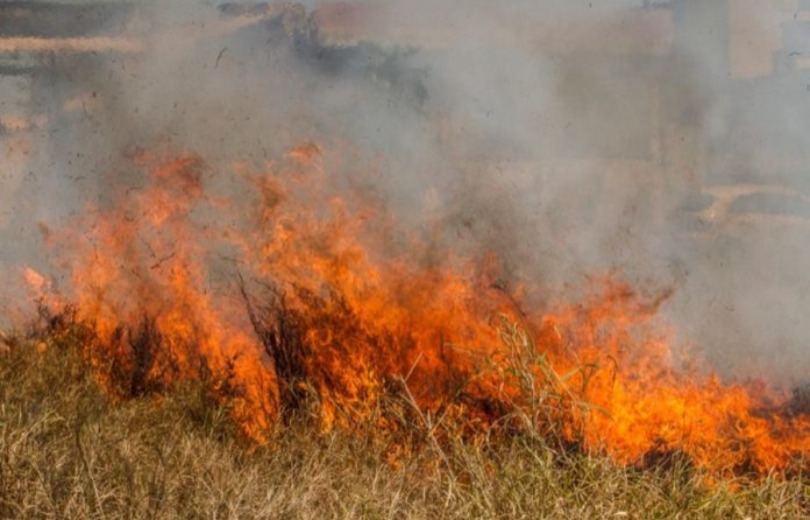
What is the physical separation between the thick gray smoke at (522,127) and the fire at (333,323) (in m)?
0.25

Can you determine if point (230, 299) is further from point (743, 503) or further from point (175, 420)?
point (743, 503)

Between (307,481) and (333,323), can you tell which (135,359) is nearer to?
(333,323)

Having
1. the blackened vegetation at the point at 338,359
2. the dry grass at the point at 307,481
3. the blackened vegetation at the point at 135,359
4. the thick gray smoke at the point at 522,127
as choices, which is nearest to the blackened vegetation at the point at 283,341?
the blackened vegetation at the point at 338,359

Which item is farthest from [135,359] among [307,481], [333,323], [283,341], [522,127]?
[522,127]

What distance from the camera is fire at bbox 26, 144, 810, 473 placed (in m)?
5.46

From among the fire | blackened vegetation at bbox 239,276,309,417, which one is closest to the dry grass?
the fire

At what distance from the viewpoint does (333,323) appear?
A: 20.0 feet

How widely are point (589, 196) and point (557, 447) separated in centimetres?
265

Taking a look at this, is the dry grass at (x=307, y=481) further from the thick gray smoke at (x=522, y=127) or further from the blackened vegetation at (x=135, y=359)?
the thick gray smoke at (x=522, y=127)

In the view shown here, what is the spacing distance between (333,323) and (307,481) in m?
1.80

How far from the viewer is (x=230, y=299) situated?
22.0 ft

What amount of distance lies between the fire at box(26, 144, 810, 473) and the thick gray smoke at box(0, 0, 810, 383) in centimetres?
25

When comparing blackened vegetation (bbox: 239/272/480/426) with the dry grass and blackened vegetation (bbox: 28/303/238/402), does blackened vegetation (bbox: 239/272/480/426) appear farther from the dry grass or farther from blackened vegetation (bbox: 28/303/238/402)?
the dry grass

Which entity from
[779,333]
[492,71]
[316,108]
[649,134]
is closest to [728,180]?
[649,134]
